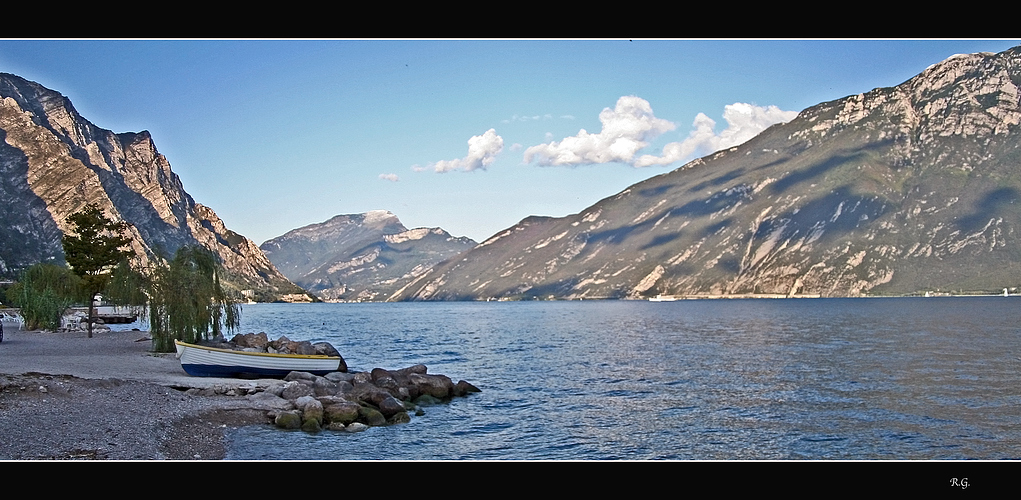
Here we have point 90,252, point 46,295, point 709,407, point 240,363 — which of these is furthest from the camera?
point 46,295

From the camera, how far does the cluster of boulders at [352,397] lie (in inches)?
1152

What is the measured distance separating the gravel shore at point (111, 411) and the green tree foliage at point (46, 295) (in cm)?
2873

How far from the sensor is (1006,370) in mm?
46250

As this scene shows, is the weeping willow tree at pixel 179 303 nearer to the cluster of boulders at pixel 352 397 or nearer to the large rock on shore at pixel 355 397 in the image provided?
the cluster of boulders at pixel 352 397

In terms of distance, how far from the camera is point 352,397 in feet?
111

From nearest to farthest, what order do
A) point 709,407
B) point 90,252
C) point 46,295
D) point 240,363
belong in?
point 709,407
point 240,363
point 90,252
point 46,295

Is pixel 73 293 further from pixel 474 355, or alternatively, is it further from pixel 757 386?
pixel 757 386

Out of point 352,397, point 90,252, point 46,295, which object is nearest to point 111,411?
point 352,397

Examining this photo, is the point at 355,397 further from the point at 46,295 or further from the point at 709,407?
the point at 46,295

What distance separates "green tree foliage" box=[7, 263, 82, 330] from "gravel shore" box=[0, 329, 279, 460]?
2873cm

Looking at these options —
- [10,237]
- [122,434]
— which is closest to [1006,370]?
[122,434]

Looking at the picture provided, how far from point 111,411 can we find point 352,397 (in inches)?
450

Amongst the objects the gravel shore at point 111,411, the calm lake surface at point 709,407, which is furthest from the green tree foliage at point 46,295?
the gravel shore at point 111,411
